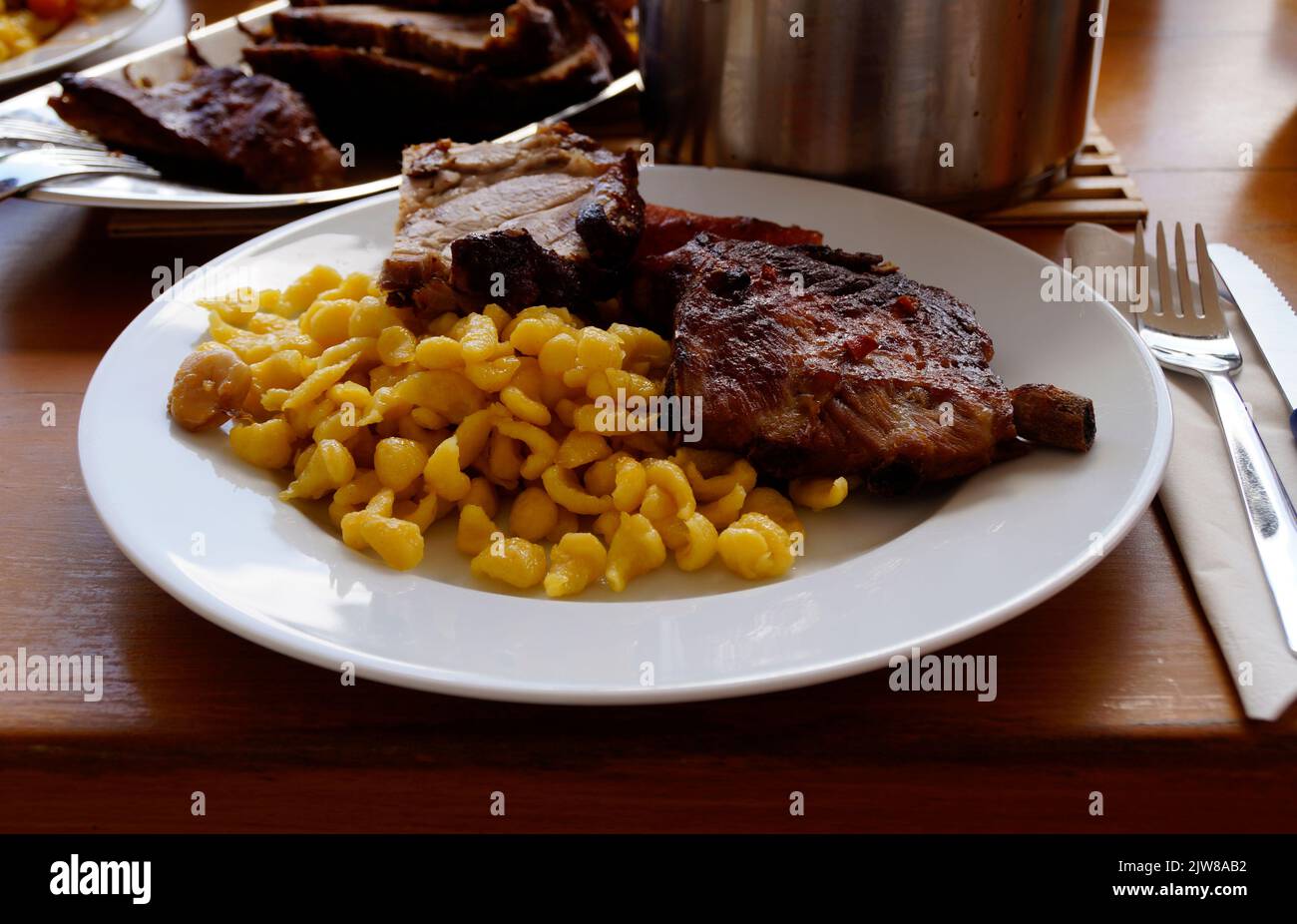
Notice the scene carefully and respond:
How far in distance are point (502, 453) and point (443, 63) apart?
68.3 inches

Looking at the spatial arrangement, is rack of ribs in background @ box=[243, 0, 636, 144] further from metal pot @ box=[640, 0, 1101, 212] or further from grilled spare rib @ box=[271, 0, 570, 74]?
metal pot @ box=[640, 0, 1101, 212]

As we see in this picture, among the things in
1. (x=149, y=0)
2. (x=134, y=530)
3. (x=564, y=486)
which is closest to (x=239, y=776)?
(x=134, y=530)

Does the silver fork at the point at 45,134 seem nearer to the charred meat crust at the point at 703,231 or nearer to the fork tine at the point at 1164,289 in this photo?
the charred meat crust at the point at 703,231

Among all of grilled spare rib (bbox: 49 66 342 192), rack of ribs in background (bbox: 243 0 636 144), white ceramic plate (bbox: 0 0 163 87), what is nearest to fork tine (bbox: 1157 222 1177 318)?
rack of ribs in background (bbox: 243 0 636 144)

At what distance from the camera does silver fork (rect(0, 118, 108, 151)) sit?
3.00m

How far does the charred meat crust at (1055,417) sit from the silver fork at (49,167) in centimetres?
224

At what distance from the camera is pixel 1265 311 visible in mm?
2434

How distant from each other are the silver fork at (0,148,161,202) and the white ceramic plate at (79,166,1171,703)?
2.23ft

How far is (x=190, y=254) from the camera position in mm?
2971

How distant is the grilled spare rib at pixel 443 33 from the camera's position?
10.6ft

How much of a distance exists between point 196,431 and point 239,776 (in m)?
0.68

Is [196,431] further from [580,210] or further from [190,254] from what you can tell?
[190,254]

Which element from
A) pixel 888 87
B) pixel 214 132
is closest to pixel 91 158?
pixel 214 132

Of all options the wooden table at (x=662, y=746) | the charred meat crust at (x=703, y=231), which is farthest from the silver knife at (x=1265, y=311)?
the charred meat crust at (x=703, y=231)
